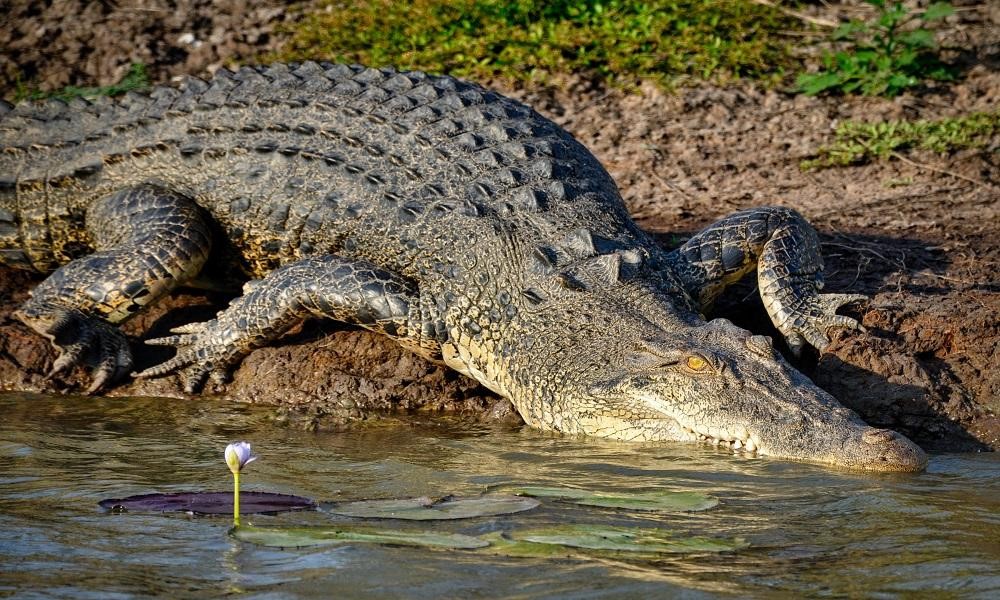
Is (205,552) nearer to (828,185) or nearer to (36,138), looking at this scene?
(36,138)

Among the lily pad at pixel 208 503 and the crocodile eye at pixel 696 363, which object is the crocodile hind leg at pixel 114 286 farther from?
the crocodile eye at pixel 696 363

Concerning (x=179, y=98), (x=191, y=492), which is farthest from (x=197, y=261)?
(x=191, y=492)

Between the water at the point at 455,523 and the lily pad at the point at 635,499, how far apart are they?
0.25 feet

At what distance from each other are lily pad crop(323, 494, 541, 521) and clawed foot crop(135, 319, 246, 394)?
2317 mm

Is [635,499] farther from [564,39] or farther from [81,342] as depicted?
[564,39]

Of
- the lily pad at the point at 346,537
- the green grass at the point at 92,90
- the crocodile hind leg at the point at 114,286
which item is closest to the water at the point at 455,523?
the lily pad at the point at 346,537

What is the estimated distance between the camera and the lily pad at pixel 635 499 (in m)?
3.71

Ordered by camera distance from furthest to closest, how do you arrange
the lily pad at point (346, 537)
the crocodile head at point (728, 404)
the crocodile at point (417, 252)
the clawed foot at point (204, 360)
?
the clawed foot at point (204, 360)
the crocodile at point (417, 252)
the crocodile head at point (728, 404)
the lily pad at point (346, 537)

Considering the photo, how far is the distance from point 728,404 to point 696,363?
0.67 feet

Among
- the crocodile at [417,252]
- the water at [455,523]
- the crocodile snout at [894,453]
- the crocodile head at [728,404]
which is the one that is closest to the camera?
the water at [455,523]

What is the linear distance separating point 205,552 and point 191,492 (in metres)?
0.66

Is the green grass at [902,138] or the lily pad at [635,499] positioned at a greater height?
the green grass at [902,138]

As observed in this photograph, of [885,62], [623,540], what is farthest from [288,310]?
[885,62]

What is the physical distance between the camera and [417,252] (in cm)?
563
